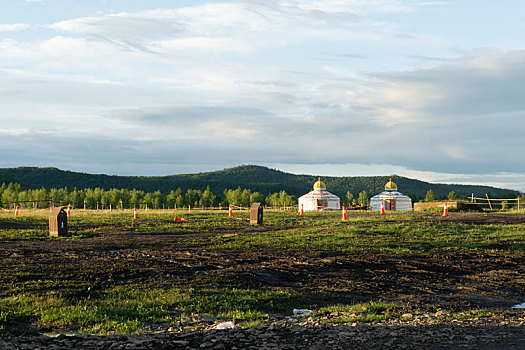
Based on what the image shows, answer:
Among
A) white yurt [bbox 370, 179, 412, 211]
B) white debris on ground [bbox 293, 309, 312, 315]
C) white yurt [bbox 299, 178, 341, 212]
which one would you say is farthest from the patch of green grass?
white yurt [bbox 370, 179, 412, 211]

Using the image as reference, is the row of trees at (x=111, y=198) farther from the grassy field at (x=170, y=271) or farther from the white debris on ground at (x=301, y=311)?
the white debris on ground at (x=301, y=311)

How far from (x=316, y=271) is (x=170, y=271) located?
459 cm

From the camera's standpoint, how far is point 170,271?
54.9ft

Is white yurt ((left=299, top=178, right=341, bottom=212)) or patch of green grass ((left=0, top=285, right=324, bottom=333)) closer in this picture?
patch of green grass ((left=0, top=285, right=324, bottom=333))

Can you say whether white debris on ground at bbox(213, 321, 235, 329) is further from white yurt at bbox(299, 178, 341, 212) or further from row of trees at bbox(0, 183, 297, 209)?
row of trees at bbox(0, 183, 297, 209)

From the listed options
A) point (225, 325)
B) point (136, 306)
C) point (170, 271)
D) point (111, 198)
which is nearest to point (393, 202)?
point (170, 271)

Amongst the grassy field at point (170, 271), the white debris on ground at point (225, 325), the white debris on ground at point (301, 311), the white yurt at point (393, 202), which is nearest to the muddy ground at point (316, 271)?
the grassy field at point (170, 271)

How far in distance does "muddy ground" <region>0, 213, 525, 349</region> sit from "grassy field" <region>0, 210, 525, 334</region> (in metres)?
0.09

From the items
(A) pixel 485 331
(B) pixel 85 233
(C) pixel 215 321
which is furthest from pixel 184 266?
(B) pixel 85 233

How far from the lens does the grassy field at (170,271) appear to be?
11.0 metres

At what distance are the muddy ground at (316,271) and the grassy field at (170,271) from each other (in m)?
0.09

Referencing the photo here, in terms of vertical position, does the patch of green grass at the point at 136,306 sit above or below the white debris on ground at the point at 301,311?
above

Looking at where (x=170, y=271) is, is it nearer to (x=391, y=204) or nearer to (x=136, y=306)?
(x=136, y=306)

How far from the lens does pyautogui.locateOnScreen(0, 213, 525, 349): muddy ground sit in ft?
46.7
